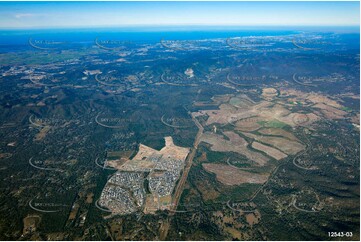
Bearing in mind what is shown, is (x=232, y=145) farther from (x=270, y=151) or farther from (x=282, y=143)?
(x=282, y=143)

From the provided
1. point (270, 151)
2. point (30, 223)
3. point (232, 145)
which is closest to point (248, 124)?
point (232, 145)

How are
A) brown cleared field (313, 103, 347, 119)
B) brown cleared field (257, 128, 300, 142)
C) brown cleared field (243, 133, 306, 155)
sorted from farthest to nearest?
brown cleared field (313, 103, 347, 119)
brown cleared field (257, 128, 300, 142)
brown cleared field (243, 133, 306, 155)

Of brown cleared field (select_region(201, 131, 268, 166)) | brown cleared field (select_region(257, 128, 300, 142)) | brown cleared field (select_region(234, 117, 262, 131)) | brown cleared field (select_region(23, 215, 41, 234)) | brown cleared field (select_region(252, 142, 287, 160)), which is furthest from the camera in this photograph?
brown cleared field (select_region(234, 117, 262, 131))

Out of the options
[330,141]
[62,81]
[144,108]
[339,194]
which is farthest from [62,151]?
[62,81]

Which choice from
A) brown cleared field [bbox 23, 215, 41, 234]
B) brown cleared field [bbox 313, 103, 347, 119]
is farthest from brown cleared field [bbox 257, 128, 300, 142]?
brown cleared field [bbox 23, 215, 41, 234]

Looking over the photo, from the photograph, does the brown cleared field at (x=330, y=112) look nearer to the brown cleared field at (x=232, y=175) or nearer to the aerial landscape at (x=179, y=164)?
the aerial landscape at (x=179, y=164)

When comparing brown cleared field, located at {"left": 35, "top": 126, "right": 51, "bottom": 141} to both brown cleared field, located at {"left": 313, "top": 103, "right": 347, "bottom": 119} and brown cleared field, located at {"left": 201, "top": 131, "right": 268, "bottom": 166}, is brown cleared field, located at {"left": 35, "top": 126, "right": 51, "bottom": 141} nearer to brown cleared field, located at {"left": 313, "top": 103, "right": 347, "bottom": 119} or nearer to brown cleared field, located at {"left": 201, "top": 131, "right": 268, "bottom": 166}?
brown cleared field, located at {"left": 201, "top": 131, "right": 268, "bottom": 166}
